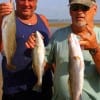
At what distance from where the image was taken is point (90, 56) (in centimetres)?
636

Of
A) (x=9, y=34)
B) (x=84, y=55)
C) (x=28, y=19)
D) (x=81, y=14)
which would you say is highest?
(x=81, y=14)

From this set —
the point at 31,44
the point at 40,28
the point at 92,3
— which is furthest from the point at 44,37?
the point at 92,3

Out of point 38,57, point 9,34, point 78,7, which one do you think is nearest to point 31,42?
point 38,57

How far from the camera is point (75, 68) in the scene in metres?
6.01

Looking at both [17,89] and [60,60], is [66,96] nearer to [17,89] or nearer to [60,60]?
[60,60]

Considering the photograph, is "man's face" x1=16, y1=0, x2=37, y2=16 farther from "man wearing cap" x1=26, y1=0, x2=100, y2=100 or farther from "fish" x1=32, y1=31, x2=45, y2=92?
"man wearing cap" x1=26, y1=0, x2=100, y2=100

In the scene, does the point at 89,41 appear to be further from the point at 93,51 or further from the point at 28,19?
the point at 28,19

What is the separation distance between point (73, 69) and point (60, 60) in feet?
1.41

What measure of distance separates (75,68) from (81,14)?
2.43 ft

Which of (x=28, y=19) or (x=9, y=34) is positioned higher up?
(x=9, y=34)

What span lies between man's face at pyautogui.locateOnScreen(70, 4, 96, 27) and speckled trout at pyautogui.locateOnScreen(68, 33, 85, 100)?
37 cm

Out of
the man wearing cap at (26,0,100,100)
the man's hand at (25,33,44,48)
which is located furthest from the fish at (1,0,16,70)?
the man wearing cap at (26,0,100,100)

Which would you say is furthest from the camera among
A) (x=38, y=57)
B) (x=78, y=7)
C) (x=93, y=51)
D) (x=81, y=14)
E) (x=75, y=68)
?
(x=38, y=57)

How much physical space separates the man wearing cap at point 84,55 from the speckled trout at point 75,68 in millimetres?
159
